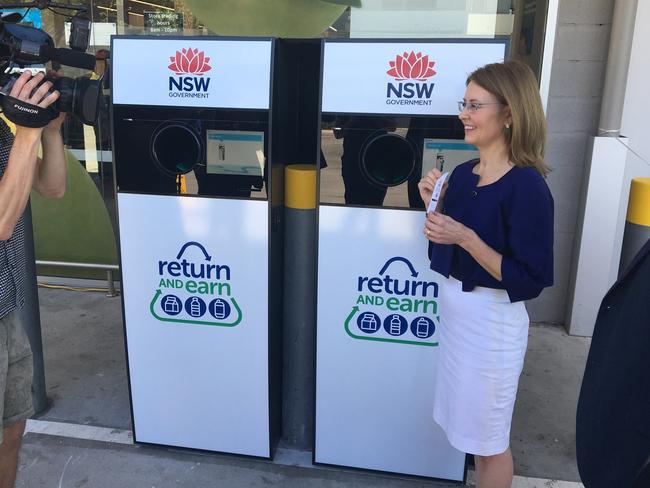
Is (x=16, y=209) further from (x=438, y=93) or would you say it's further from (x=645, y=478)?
(x=645, y=478)

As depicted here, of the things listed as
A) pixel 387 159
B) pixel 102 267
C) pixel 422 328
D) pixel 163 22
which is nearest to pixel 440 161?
pixel 387 159

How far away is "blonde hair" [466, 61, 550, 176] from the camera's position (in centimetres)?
178

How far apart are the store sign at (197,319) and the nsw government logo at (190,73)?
43 centimetres

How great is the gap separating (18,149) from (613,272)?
3.80 metres

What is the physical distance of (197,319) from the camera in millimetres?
2561

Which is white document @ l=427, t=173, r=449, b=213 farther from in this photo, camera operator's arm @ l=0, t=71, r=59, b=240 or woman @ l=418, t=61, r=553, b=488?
camera operator's arm @ l=0, t=71, r=59, b=240

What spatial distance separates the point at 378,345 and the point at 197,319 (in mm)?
785

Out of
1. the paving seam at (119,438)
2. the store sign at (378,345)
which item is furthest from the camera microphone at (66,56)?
the paving seam at (119,438)

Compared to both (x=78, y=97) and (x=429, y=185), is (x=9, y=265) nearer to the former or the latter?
(x=78, y=97)

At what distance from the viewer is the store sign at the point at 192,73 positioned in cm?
226

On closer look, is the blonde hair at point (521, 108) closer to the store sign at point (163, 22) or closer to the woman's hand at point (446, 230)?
the woman's hand at point (446, 230)

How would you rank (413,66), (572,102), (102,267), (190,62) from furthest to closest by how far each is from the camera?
(102,267) → (572,102) → (190,62) → (413,66)

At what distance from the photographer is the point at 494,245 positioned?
1827mm

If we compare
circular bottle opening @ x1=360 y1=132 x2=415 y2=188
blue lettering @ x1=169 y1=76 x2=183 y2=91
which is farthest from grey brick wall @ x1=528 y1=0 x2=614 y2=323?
blue lettering @ x1=169 y1=76 x2=183 y2=91
